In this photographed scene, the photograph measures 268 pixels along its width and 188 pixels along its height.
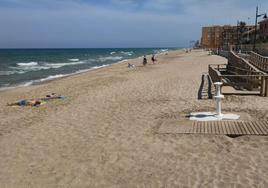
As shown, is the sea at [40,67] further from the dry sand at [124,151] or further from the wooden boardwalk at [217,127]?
the wooden boardwalk at [217,127]

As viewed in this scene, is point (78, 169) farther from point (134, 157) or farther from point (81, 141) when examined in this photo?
point (81, 141)

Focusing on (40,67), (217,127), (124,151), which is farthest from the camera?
(40,67)

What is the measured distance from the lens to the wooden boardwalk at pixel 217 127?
703cm

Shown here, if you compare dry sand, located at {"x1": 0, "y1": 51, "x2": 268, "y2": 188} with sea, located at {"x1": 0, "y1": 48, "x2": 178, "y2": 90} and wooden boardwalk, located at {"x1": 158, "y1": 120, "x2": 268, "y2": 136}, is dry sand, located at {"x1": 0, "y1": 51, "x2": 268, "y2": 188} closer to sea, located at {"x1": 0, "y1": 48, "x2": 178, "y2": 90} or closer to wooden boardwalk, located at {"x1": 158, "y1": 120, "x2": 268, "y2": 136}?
wooden boardwalk, located at {"x1": 158, "y1": 120, "x2": 268, "y2": 136}

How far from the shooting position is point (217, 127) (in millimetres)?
7438

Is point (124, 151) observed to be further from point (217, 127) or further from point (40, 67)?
point (40, 67)

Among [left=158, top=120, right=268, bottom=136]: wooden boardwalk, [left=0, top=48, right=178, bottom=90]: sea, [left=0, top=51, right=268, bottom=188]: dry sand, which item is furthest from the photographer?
[left=0, top=48, right=178, bottom=90]: sea

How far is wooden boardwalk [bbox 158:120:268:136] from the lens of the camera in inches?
277

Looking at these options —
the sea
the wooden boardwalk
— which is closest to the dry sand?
the wooden boardwalk

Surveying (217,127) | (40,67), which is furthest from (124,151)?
(40,67)

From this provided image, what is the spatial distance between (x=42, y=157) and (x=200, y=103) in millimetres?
5946

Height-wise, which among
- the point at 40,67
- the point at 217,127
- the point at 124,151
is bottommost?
the point at 40,67

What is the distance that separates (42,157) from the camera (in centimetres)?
627

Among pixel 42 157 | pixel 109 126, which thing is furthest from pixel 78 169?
pixel 109 126
